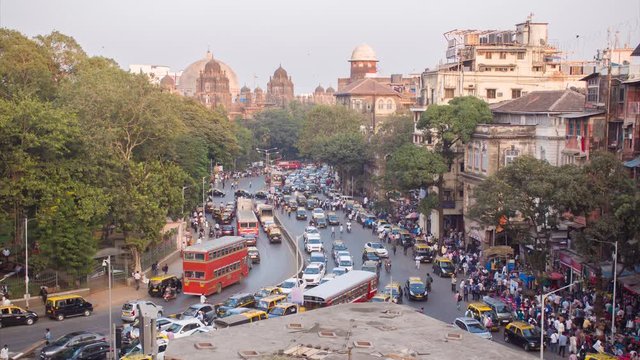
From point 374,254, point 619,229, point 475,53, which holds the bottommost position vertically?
point 374,254

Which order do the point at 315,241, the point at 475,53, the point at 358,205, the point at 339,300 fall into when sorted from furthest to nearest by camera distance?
the point at 358,205 < the point at 475,53 < the point at 315,241 < the point at 339,300

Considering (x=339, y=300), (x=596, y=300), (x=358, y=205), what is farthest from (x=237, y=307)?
(x=358, y=205)

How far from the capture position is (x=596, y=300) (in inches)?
1344

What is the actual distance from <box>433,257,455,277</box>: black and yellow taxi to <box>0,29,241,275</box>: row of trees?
16.9 metres

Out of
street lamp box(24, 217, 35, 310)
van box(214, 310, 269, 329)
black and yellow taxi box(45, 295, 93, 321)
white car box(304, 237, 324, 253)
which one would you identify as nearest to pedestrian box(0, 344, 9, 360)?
black and yellow taxi box(45, 295, 93, 321)

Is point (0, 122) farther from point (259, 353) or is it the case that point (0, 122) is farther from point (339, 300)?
point (259, 353)

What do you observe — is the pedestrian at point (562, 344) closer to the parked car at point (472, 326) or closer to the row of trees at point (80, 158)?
the parked car at point (472, 326)

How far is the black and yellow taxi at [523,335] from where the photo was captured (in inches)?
1250

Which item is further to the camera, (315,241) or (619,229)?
(315,241)

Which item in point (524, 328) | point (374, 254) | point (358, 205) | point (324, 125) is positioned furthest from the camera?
point (324, 125)

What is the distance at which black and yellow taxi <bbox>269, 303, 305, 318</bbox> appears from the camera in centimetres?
3528

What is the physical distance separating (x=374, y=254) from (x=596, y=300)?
2060cm

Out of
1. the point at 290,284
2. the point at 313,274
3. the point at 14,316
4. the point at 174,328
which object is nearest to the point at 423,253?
the point at 313,274

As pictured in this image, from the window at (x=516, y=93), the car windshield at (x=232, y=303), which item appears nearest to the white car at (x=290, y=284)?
the car windshield at (x=232, y=303)
